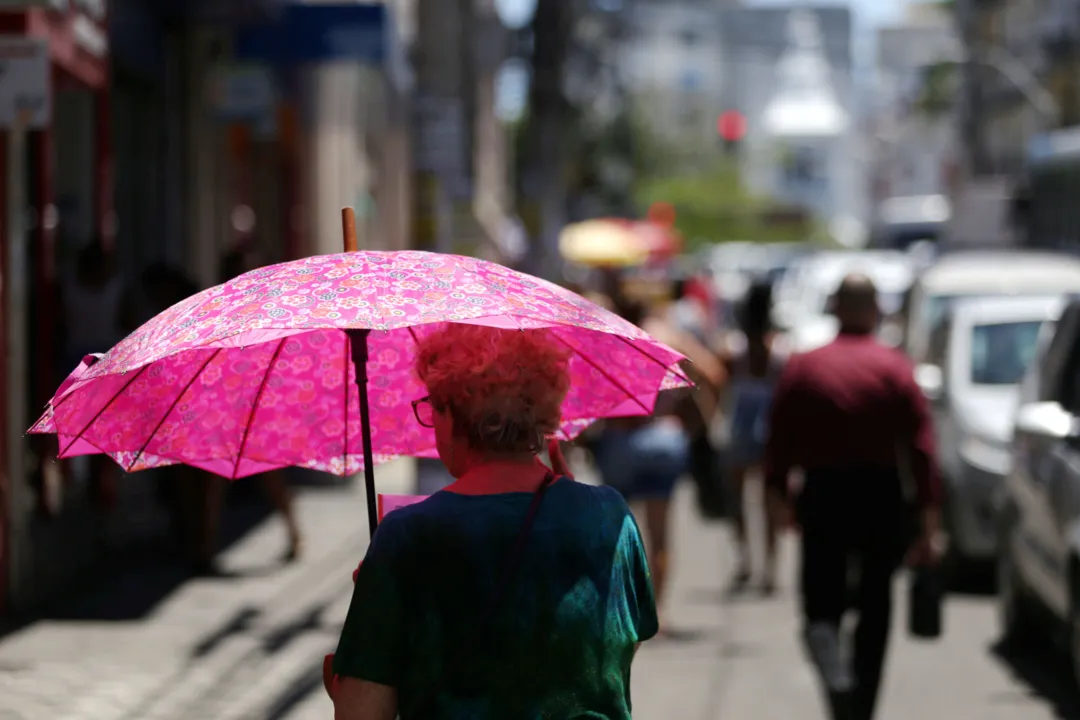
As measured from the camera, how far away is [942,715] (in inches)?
325

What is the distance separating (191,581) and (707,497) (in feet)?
9.90

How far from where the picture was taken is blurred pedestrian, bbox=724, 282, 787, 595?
39.2 feet

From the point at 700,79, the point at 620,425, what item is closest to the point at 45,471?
the point at 620,425

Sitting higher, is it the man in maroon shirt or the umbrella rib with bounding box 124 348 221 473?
the umbrella rib with bounding box 124 348 221 473

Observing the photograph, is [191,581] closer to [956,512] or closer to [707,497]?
[707,497]

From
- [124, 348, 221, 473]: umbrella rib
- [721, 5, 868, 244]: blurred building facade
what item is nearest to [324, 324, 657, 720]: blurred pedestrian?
[124, 348, 221, 473]: umbrella rib

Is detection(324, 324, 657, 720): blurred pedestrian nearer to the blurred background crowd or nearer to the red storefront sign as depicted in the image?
the blurred background crowd

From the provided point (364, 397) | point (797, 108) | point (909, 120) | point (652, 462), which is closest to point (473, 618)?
point (364, 397)

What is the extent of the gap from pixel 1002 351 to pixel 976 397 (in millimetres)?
635

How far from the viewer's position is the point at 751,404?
12.2 metres

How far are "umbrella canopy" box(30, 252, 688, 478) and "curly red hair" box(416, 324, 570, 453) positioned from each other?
1.9 inches

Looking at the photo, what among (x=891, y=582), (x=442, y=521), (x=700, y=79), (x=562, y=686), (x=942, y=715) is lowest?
(x=942, y=715)

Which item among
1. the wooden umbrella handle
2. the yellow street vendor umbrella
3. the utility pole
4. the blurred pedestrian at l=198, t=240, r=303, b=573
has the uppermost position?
the utility pole

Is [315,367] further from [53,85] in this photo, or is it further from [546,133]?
[546,133]
